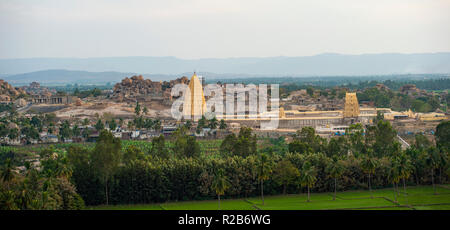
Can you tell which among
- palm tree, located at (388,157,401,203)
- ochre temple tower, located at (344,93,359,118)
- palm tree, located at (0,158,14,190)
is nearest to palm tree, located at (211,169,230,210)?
palm tree, located at (388,157,401,203)

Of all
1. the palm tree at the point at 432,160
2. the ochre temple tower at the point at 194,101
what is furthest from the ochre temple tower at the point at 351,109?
the palm tree at the point at 432,160

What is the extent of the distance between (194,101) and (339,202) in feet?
82.1

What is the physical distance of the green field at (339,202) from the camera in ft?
54.7

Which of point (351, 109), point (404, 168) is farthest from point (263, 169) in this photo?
point (351, 109)

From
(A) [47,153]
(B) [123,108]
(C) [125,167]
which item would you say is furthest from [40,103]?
(C) [125,167]

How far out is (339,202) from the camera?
57.8 feet

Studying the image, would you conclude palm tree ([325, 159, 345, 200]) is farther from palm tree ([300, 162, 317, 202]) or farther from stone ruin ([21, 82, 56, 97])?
stone ruin ([21, 82, 56, 97])

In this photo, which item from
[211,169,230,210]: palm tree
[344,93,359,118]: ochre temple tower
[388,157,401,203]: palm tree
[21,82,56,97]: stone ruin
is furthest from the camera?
[21,82,56,97]: stone ruin

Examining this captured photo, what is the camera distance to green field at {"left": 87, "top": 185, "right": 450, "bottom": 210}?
16.7 metres

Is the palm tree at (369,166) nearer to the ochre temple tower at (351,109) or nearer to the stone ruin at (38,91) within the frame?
the ochre temple tower at (351,109)

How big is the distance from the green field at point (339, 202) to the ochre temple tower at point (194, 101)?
74.6 feet

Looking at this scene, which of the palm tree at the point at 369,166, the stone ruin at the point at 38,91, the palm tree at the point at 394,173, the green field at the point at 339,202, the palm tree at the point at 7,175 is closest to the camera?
the palm tree at the point at 7,175

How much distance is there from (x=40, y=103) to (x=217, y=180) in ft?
164

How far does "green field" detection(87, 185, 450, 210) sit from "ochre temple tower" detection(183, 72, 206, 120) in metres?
22.7
